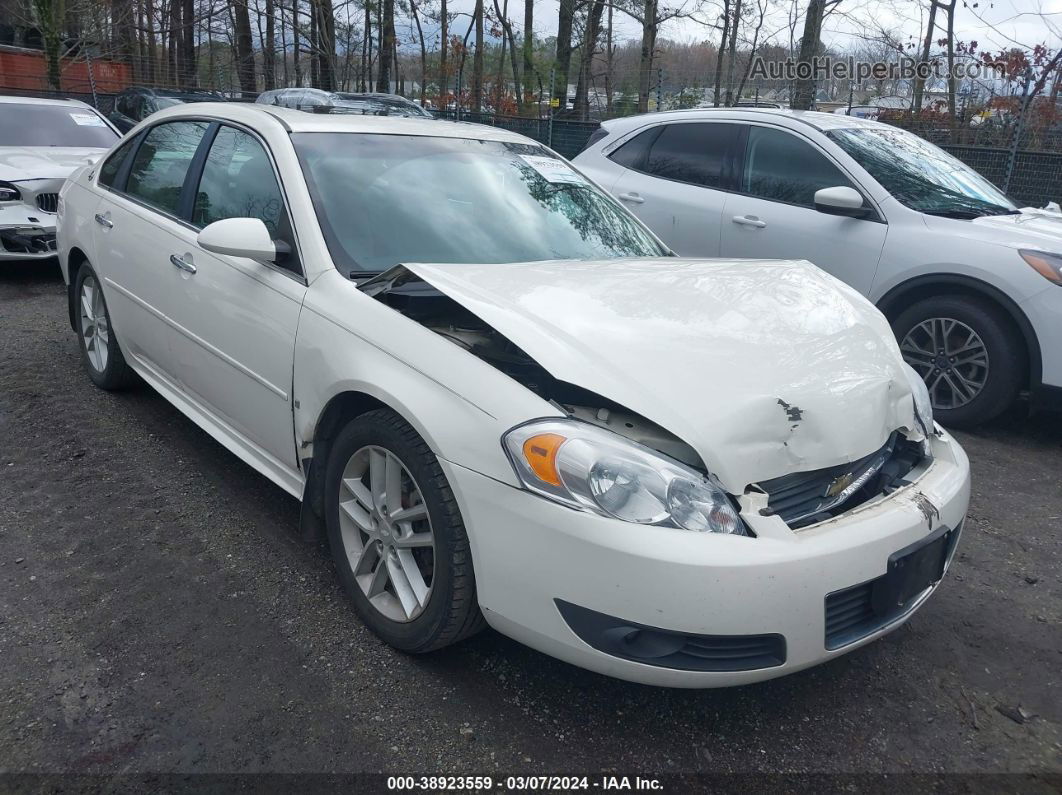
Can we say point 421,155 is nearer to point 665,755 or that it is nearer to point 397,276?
point 397,276

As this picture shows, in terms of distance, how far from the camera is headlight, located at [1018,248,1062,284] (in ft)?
15.1

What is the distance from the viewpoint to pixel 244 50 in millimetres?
28562

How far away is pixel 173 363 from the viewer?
12.5 feet

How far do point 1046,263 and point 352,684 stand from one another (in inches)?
164

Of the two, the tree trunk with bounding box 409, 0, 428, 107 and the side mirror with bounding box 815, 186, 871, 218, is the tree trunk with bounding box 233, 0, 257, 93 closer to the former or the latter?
the tree trunk with bounding box 409, 0, 428, 107

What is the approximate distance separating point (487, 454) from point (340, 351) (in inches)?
29.2

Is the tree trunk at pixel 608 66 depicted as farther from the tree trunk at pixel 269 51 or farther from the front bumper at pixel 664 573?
the front bumper at pixel 664 573

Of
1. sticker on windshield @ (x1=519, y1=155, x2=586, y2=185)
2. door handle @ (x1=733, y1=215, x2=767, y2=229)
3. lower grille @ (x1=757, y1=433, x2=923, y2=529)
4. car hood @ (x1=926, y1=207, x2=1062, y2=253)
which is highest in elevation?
sticker on windshield @ (x1=519, y1=155, x2=586, y2=185)

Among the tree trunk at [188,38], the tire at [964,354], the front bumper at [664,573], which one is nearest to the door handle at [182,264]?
the front bumper at [664,573]

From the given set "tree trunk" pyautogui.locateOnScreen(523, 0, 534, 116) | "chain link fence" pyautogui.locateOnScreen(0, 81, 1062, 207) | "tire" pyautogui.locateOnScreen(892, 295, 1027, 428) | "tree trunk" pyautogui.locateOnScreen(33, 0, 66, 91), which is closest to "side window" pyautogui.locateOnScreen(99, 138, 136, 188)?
"tire" pyautogui.locateOnScreen(892, 295, 1027, 428)

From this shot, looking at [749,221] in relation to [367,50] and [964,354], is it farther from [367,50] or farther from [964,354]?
[367,50]

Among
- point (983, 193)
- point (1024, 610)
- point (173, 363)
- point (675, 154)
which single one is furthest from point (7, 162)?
point (1024, 610)

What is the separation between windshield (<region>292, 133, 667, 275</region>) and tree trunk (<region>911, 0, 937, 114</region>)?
13290mm

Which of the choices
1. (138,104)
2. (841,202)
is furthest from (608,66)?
(841,202)
